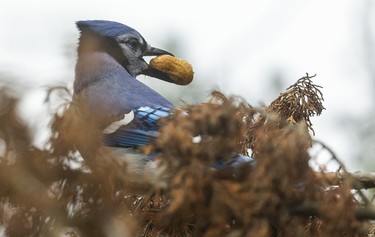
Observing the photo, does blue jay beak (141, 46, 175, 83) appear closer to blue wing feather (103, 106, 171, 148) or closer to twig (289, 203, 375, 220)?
blue wing feather (103, 106, 171, 148)

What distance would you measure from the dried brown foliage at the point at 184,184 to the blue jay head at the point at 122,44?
6.71 ft

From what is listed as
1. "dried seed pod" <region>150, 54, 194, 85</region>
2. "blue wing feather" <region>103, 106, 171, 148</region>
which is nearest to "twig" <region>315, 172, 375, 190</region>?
"blue wing feather" <region>103, 106, 171, 148</region>

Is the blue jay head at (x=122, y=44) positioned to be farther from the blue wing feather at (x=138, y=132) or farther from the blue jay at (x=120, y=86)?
the blue wing feather at (x=138, y=132)

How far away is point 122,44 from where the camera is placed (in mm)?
4055

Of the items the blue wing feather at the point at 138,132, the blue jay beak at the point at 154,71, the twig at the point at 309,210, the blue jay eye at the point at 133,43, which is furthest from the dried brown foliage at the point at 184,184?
the blue jay eye at the point at 133,43

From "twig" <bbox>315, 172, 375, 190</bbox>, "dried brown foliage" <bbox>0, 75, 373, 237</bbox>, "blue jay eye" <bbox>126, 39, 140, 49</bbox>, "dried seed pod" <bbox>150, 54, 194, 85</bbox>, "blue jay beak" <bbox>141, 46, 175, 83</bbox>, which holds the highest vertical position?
"twig" <bbox>315, 172, 375, 190</bbox>

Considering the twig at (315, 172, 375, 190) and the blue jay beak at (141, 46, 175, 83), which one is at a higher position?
the twig at (315, 172, 375, 190)

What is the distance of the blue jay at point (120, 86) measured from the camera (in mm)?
3129

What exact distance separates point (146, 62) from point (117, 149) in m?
1.00

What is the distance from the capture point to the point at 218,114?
1.88 m

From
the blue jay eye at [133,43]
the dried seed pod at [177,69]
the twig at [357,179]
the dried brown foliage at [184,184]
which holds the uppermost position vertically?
the twig at [357,179]

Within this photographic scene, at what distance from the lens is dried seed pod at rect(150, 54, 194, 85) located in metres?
3.85

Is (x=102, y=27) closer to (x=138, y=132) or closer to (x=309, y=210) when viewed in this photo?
(x=138, y=132)

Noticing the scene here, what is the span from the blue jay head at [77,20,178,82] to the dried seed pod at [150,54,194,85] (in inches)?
1.0
